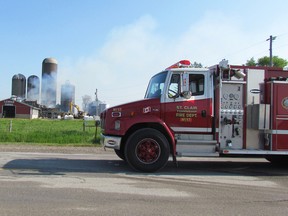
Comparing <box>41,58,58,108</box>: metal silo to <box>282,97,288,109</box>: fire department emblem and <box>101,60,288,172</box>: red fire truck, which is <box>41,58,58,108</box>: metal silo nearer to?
<box>101,60,288,172</box>: red fire truck

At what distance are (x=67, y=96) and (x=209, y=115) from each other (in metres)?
97.1

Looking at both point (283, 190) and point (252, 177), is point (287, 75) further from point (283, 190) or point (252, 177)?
point (283, 190)

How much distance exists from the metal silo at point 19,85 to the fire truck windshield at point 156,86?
328ft

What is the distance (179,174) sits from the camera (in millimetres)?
9172

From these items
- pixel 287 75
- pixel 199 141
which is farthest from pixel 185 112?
pixel 287 75

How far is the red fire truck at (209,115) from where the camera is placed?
30.7 feet

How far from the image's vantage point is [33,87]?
10438 cm

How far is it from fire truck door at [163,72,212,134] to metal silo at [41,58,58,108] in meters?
88.3

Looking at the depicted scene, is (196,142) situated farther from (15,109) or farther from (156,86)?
(15,109)

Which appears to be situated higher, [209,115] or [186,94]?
[186,94]

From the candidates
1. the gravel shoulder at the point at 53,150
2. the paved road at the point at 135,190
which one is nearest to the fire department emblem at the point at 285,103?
the paved road at the point at 135,190

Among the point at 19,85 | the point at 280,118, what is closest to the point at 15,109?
the point at 19,85

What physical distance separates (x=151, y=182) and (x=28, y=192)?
2.53 m

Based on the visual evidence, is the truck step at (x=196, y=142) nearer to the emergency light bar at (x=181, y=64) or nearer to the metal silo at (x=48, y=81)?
the emergency light bar at (x=181, y=64)
